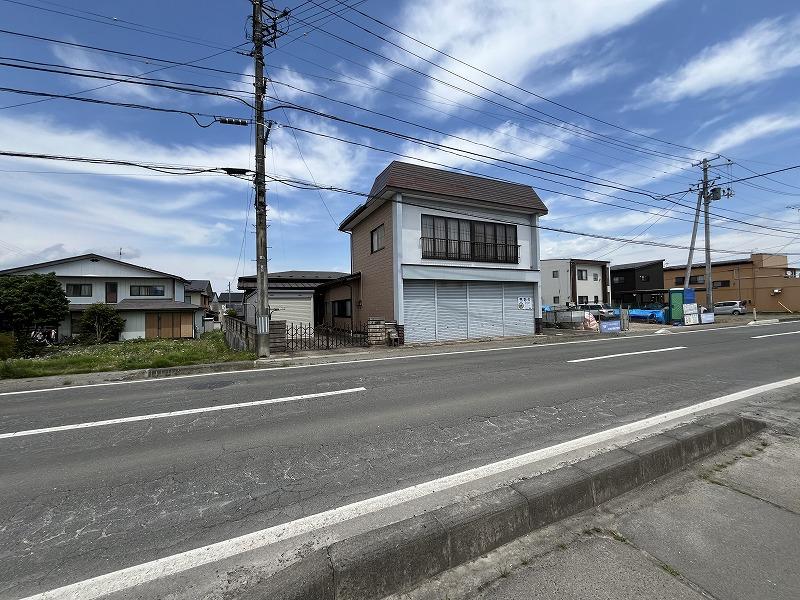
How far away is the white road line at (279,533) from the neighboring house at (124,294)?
107ft

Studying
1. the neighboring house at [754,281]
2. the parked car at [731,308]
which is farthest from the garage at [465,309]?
the neighboring house at [754,281]

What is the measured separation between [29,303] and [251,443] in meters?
26.9

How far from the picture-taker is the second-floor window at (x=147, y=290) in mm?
32656

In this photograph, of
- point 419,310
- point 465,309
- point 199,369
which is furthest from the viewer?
point 465,309

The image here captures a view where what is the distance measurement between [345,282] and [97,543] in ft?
67.9

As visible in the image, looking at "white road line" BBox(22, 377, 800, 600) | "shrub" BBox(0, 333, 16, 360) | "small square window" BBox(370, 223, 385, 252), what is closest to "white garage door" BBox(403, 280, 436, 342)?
"small square window" BBox(370, 223, 385, 252)

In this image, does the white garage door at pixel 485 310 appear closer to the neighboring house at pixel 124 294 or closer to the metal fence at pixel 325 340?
the metal fence at pixel 325 340

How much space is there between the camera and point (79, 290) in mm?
30625

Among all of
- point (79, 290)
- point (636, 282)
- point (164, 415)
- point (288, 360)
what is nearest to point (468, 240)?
point (288, 360)

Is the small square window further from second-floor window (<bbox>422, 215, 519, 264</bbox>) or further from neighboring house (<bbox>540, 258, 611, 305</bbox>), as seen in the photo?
neighboring house (<bbox>540, 258, 611, 305</bbox>)

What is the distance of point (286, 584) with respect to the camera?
75.5 inches

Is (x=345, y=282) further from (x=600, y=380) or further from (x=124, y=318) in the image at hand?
(x=124, y=318)

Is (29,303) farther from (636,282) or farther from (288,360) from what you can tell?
(636,282)

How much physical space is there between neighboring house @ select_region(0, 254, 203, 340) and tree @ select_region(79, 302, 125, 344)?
3.13 feet
